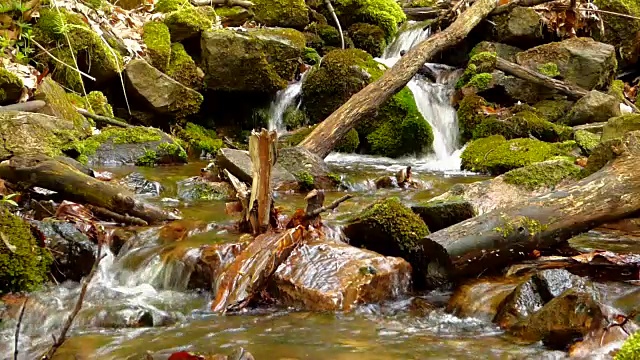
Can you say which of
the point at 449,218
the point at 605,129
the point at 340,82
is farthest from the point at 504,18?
the point at 449,218

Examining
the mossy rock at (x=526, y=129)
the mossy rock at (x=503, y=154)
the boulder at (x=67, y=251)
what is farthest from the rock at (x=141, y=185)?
the mossy rock at (x=526, y=129)

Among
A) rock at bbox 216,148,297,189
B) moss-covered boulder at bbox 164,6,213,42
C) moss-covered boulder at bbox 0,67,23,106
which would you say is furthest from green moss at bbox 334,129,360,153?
moss-covered boulder at bbox 0,67,23,106

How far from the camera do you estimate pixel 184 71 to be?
10.8 metres

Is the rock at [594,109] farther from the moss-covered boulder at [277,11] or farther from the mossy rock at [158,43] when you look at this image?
the mossy rock at [158,43]

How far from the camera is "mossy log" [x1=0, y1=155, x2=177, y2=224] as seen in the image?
5184 mm

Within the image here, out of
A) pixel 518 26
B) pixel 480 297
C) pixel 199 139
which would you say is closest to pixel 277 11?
pixel 199 139

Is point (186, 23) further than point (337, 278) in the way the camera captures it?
Yes

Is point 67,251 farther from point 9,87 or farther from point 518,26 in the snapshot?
point 518,26

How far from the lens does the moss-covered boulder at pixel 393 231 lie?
4.84 m

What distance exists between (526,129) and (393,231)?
19.3 feet

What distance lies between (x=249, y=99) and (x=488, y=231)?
766cm

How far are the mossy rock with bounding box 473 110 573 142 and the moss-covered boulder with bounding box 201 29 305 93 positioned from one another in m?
3.72

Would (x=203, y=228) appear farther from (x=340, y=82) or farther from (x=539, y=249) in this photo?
(x=340, y=82)

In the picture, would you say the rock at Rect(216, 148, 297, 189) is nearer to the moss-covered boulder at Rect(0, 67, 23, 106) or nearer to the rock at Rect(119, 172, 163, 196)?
the rock at Rect(119, 172, 163, 196)
